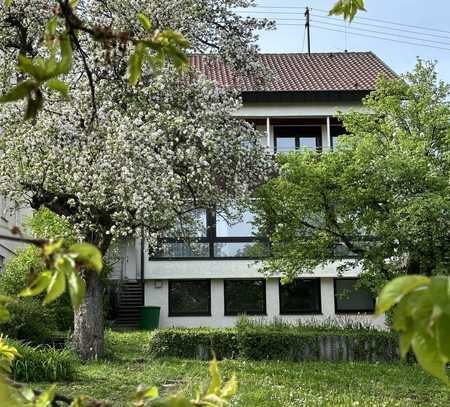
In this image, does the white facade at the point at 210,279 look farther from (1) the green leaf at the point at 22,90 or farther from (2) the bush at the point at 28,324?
(1) the green leaf at the point at 22,90

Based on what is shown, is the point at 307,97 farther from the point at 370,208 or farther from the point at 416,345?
the point at 416,345

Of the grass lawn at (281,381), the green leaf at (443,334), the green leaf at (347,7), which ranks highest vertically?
the green leaf at (347,7)

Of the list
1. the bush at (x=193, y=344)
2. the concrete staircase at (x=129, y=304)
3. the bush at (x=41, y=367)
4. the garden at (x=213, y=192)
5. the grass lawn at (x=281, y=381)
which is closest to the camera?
the grass lawn at (x=281, y=381)

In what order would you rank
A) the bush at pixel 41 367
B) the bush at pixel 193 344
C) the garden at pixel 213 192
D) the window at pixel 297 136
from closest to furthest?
the bush at pixel 41 367
the garden at pixel 213 192
the bush at pixel 193 344
the window at pixel 297 136

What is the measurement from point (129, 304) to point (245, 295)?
4295 mm

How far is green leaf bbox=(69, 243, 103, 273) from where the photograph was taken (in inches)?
38.6

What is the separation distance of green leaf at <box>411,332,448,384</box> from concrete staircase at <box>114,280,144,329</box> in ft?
76.2

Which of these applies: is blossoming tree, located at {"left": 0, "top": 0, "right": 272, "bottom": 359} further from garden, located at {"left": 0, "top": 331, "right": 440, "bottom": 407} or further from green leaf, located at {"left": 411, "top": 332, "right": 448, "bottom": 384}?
green leaf, located at {"left": 411, "top": 332, "right": 448, "bottom": 384}

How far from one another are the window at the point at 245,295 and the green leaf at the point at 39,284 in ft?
78.5

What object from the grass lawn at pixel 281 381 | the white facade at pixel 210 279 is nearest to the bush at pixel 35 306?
the grass lawn at pixel 281 381

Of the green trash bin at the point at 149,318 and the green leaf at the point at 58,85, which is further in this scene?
the green trash bin at the point at 149,318

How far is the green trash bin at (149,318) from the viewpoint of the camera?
23422 millimetres

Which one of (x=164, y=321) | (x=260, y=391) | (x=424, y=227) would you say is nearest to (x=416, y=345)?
(x=260, y=391)

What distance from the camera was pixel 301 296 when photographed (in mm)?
24922
